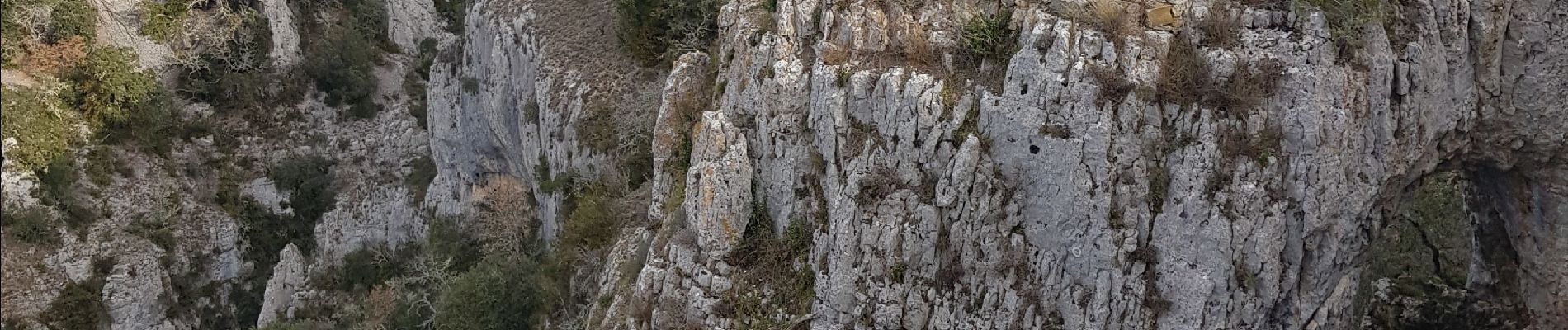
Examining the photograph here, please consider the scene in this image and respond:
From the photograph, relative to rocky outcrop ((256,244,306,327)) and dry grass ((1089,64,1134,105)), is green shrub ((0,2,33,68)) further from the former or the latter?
dry grass ((1089,64,1134,105))

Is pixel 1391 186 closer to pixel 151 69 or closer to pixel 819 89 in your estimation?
pixel 819 89

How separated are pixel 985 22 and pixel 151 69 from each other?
1350 inches

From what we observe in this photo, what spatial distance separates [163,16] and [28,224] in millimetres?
10567

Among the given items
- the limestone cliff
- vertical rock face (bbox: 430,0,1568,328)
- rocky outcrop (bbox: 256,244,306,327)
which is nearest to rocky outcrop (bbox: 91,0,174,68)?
rocky outcrop (bbox: 256,244,306,327)

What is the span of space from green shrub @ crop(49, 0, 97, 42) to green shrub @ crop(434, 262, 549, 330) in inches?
812

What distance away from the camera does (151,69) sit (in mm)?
34875

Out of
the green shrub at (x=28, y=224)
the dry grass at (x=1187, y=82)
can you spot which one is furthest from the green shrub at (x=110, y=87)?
the dry grass at (x=1187, y=82)

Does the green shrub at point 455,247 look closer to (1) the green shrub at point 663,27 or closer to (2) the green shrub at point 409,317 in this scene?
(2) the green shrub at point 409,317

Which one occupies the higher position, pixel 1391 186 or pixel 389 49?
pixel 1391 186

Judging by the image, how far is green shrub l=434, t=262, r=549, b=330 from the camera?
20750mm

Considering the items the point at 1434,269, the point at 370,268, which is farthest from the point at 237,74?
the point at 1434,269

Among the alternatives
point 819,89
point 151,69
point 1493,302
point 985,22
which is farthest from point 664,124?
point 151,69

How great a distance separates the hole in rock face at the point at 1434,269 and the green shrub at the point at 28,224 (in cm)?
3602

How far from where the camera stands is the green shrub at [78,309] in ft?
94.2
